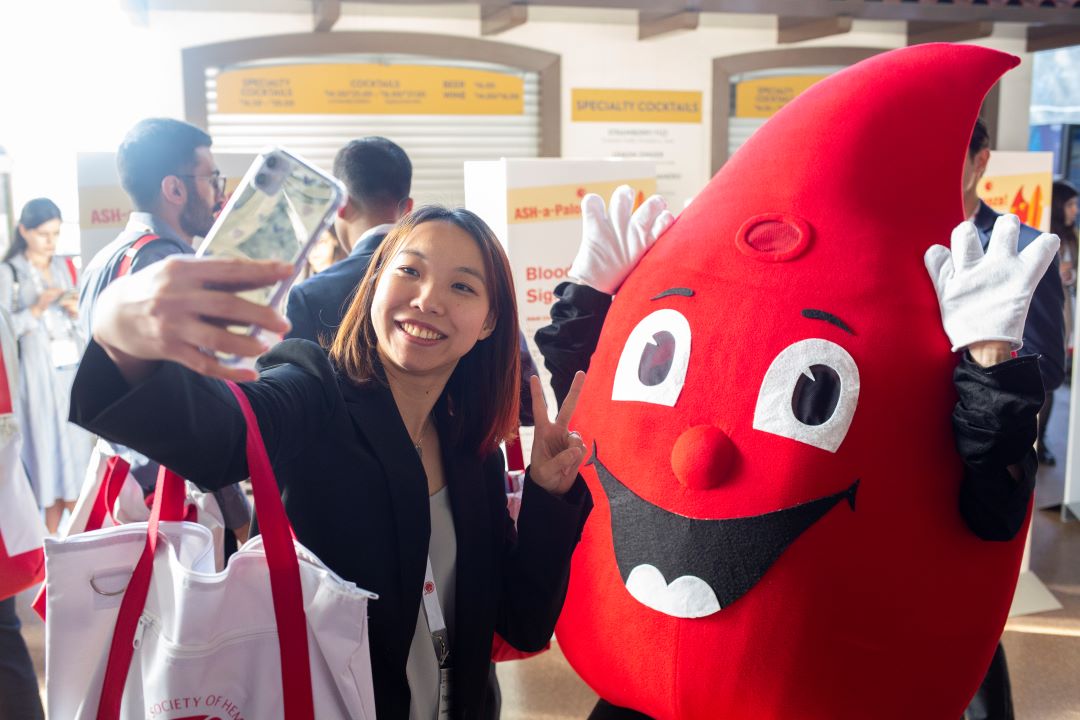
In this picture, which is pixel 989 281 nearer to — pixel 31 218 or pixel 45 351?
pixel 45 351

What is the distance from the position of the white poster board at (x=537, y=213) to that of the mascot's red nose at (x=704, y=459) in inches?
75.8

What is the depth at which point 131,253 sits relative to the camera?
2404 mm

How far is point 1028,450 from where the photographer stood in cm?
155

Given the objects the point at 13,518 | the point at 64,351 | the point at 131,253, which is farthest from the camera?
the point at 64,351

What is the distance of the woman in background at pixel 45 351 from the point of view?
4363mm

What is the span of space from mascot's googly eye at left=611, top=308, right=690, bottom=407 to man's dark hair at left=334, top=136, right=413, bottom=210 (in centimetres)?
113

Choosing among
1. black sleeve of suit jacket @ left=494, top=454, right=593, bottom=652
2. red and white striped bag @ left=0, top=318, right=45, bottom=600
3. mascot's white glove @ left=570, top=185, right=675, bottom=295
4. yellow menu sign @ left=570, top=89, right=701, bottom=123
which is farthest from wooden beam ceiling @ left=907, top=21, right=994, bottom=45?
red and white striped bag @ left=0, top=318, right=45, bottom=600

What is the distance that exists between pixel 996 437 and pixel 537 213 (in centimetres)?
226

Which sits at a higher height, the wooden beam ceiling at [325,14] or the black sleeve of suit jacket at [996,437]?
the wooden beam ceiling at [325,14]

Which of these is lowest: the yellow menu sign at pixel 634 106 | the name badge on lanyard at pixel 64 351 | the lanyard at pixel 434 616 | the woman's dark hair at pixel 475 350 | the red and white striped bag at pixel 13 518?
the name badge on lanyard at pixel 64 351

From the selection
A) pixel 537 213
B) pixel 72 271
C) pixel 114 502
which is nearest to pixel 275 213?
pixel 114 502

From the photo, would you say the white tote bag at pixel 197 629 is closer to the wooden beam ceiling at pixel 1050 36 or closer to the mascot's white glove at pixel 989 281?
the mascot's white glove at pixel 989 281

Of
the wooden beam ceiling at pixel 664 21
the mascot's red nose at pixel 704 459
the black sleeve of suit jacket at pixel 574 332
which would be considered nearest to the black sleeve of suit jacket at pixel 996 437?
the mascot's red nose at pixel 704 459

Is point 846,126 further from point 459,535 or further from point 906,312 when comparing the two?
point 459,535
